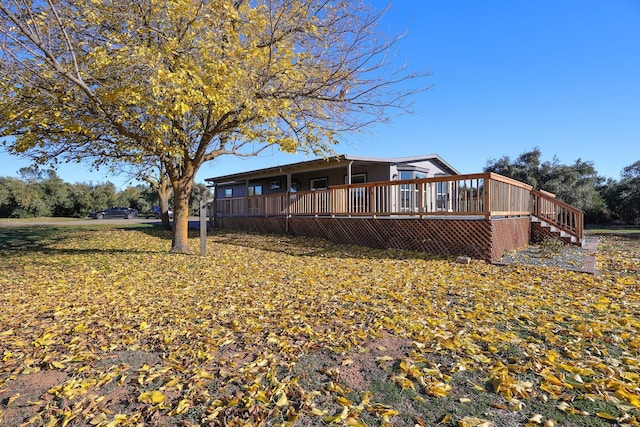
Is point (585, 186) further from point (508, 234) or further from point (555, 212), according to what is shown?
point (508, 234)

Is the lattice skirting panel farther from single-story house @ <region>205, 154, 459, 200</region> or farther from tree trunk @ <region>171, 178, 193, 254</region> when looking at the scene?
tree trunk @ <region>171, 178, 193, 254</region>

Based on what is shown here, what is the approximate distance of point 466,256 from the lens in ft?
26.0

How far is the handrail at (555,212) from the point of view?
1022cm

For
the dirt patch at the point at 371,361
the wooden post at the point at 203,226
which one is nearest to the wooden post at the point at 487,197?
the dirt patch at the point at 371,361

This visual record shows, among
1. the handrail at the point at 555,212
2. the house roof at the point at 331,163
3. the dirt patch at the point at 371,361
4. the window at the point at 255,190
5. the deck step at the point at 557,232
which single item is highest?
the house roof at the point at 331,163

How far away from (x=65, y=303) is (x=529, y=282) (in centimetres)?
695

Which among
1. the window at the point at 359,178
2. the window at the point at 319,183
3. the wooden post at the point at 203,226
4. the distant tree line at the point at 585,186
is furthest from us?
the distant tree line at the point at 585,186

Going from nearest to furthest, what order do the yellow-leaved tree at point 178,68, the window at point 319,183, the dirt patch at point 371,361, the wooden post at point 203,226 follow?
the dirt patch at point 371,361, the yellow-leaved tree at point 178,68, the wooden post at point 203,226, the window at point 319,183

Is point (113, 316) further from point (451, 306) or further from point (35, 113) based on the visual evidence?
point (35, 113)

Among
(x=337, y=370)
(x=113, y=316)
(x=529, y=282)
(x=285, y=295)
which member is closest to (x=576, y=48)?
(x=529, y=282)

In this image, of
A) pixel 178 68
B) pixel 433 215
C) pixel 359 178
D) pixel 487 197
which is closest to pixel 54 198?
pixel 359 178

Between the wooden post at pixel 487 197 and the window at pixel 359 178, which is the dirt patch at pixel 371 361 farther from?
the window at pixel 359 178

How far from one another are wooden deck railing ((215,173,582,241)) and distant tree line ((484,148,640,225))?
16.8 m

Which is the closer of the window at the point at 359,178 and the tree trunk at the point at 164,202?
the window at the point at 359,178
